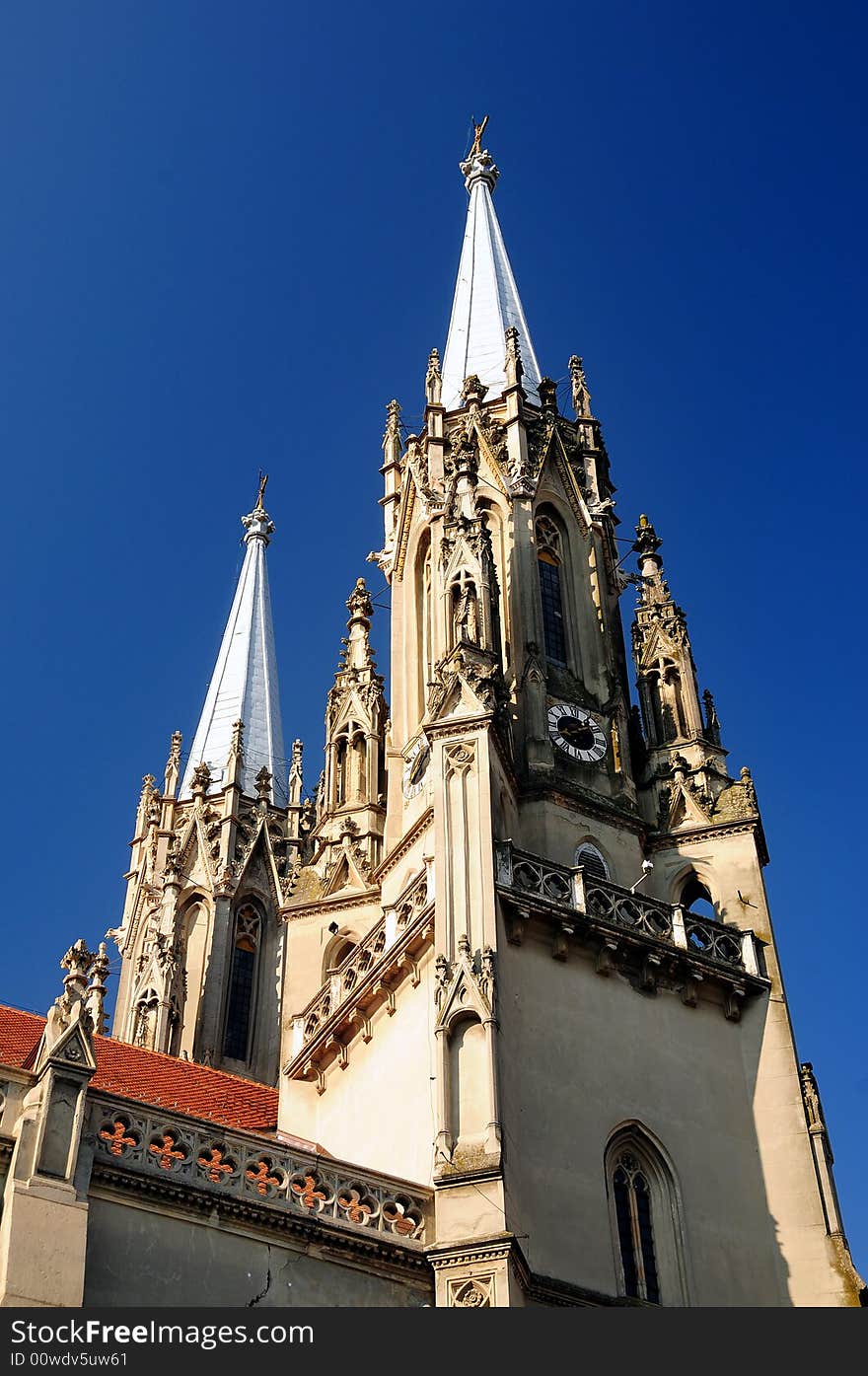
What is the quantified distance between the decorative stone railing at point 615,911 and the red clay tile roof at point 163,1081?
17.3 ft

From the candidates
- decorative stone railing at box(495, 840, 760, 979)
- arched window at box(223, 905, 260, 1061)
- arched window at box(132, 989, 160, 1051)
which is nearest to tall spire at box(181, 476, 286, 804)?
arched window at box(223, 905, 260, 1061)

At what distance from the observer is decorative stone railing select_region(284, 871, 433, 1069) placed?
84.0 ft

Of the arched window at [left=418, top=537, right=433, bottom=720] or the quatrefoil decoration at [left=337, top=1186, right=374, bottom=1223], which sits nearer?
the quatrefoil decoration at [left=337, top=1186, right=374, bottom=1223]

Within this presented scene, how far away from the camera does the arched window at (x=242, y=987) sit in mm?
41000

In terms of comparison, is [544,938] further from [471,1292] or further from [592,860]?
[471,1292]

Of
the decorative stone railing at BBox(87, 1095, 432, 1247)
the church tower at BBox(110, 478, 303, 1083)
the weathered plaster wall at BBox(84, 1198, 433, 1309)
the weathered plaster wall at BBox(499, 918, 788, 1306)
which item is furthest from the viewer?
the church tower at BBox(110, 478, 303, 1083)

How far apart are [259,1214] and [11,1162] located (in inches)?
125

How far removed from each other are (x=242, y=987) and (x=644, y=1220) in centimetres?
2045

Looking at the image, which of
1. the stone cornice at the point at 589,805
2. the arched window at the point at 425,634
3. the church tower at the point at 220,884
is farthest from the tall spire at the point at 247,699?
the stone cornice at the point at 589,805

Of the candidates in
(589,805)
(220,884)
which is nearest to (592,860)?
(589,805)

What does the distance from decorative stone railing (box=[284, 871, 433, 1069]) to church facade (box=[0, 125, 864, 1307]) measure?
55mm

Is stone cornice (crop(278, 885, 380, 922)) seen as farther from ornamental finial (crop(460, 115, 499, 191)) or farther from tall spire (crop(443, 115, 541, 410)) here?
ornamental finial (crop(460, 115, 499, 191))

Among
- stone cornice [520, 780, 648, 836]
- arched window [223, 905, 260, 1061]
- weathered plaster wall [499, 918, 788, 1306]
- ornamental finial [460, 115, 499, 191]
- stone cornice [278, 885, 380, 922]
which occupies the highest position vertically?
ornamental finial [460, 115, 499, 191]

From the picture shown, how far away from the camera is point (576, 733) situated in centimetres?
3045
